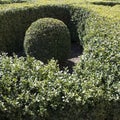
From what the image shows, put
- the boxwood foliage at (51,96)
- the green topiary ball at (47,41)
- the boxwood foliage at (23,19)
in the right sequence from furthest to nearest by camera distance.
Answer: the boxwood foliage at (23,19), the green topiary ball at (47,41), the boxwood foliage at (51,96)

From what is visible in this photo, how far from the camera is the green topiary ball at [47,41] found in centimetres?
938

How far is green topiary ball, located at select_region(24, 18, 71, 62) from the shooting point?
9.38 metres

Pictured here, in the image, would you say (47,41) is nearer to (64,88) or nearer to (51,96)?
(64,88)

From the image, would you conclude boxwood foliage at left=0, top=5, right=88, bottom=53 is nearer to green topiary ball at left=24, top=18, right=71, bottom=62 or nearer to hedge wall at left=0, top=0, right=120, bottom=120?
green topiary ball at left=24, top=18, right=71, bottom=62

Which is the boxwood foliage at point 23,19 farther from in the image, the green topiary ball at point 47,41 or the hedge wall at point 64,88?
the hedge wall at point 64,88

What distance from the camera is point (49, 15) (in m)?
11.7

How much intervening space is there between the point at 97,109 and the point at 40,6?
7.34 m

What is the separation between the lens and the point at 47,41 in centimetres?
937

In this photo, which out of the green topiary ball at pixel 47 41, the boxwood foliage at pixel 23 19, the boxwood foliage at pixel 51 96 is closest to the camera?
the boxwood foliage at pixel 51 96

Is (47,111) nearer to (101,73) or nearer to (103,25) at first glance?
(101,73)

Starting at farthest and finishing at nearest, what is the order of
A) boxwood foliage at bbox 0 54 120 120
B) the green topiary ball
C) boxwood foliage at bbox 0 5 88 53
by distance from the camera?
boxwood foliage at bbox 0 5 88 53 < the green topiary ball < boxwood foliage at bbox 0 54 120 120

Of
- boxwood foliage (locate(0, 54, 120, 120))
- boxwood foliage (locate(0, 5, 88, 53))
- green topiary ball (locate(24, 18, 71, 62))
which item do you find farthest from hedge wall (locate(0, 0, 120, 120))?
boxwood foliage (locate(0, 5, 88, 53))

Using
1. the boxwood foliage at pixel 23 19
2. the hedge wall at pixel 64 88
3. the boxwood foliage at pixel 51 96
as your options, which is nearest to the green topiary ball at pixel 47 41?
the boxwood foliage at pixel 23 19

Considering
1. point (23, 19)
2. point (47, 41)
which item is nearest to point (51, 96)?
point (47, 41)
